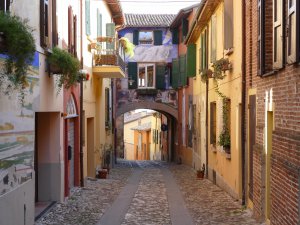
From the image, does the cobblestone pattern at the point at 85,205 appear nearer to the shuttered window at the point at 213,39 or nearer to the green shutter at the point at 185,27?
the shuttered window at the point at 213,39

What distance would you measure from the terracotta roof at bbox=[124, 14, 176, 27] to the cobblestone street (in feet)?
50.2

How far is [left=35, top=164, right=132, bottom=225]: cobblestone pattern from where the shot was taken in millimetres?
11789

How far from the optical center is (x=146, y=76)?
32594 millimetres

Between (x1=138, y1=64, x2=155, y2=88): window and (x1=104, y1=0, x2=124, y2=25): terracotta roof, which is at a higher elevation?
(x1=104, y1=0, x2=124, y2=25): terracotta roof

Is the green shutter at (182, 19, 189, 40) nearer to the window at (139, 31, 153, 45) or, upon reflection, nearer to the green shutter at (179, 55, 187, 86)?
the green shutter at (179, 55, 187, 86)

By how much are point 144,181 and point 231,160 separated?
611 cm

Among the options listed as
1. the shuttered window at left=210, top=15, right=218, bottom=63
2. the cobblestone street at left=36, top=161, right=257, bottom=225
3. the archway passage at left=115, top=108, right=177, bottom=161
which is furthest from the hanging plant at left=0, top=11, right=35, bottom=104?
the archway passage at left=115, top=108, right=177, bottom=161

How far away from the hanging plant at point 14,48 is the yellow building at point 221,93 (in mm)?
6557

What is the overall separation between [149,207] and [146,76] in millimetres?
19286

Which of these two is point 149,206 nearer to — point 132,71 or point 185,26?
point 185,26

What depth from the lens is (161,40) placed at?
33.1m

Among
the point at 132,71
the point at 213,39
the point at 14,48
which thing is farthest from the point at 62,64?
the point at 132,71

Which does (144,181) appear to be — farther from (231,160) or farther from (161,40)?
(161,40)

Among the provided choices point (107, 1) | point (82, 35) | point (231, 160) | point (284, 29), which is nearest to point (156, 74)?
point (107, 1)
